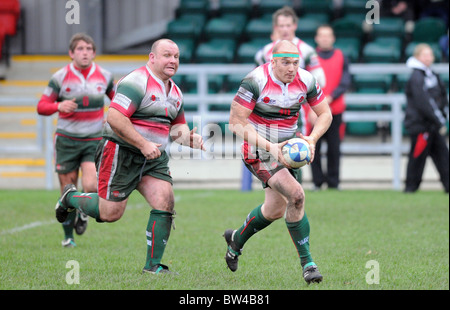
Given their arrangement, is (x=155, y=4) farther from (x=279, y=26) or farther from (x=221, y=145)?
(x=279, y=26)

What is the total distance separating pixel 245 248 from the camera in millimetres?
8703

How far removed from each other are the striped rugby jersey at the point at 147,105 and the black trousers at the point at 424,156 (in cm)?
701

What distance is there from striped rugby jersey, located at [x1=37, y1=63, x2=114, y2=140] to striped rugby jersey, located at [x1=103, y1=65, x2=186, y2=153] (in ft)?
6.52

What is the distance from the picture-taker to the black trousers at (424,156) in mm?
13312

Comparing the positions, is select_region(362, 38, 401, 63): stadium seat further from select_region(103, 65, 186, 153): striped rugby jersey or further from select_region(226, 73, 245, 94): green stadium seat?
select_region(103, 65, 186, 153): striped rugby jersey

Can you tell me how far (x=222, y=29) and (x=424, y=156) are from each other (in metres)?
7.69

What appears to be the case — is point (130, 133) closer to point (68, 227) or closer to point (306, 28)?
point (68, 227)

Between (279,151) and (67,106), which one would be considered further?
(67,106)

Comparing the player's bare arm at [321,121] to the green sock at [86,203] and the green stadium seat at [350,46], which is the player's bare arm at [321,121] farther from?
the green stadium seat at [350,46]

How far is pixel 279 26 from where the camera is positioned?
34.5ft

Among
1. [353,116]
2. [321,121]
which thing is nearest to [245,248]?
[321,121]

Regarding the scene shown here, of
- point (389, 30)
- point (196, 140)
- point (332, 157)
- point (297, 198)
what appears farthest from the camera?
point (389, 30)

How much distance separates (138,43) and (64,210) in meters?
14.4

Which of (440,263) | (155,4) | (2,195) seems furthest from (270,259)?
(155,4)
